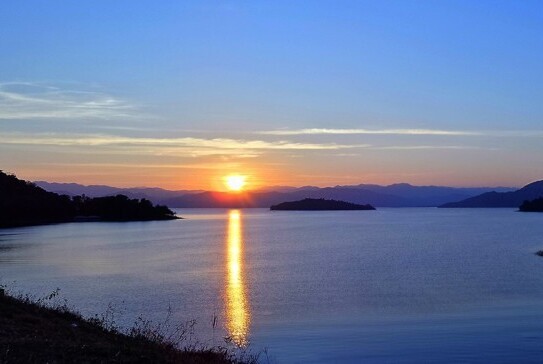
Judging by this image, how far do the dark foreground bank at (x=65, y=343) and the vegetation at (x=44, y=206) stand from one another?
13638 centimetres

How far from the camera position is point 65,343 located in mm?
13367

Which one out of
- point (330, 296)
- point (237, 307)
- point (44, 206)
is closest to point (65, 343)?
point (237, 307)

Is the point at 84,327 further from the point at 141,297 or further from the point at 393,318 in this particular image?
the point at 141,297

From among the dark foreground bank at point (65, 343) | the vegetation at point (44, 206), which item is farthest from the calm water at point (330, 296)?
the vegetation at point (44, 206)

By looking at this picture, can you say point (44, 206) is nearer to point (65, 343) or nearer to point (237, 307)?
point (237, 307)

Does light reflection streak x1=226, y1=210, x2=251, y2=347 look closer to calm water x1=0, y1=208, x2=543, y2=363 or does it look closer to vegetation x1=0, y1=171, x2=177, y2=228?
calm water x1=0, y1=208, x2=543, y2=363

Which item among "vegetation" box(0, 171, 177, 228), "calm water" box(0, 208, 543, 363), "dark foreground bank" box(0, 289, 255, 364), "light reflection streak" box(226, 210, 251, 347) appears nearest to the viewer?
"dark foreground bank" box(0, 289, 255, 364)

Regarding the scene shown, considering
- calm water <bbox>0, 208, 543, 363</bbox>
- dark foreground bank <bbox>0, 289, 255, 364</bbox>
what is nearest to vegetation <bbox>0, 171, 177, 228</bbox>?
calm water <bbox>0, 208, 543, 363</bbox>

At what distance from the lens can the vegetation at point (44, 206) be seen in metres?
153

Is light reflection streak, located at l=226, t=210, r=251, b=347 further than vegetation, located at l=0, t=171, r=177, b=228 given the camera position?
No

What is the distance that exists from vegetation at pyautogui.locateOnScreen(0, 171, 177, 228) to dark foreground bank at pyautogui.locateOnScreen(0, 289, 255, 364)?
447 ft

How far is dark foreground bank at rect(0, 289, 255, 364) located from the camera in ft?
39.7

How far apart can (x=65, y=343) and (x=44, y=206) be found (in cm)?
16331

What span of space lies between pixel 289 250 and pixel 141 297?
4184cm
